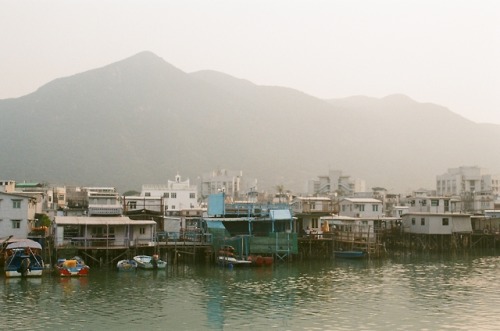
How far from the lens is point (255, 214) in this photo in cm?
6419

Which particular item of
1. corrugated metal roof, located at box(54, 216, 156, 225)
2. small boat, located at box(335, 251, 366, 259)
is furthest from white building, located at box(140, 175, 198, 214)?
corrugated metal roof, located at box(54, 216, 156, 225)

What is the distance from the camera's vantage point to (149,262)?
55.1 metres

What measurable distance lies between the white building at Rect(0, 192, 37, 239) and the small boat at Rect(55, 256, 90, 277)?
910cm

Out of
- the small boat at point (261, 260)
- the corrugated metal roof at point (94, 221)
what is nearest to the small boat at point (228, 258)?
the small boat at point (261, 260)

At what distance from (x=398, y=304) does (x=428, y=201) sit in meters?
49.8

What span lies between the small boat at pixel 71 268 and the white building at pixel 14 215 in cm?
910

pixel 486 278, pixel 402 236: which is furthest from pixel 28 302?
pixel 402 236

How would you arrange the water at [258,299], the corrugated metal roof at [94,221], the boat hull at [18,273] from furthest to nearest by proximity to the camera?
the corrugated metal roof at [94,221] < the boat hull at [18,273] < the water at [258,299]

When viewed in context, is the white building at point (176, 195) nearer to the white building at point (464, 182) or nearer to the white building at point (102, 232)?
the white building at point (102, 232)

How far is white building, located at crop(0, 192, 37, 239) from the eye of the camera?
189 feet

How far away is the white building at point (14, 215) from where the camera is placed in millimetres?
57719

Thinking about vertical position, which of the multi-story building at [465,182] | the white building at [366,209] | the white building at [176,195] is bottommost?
the white building at [366,209]

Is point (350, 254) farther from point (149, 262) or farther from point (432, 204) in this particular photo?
point (432, 204)

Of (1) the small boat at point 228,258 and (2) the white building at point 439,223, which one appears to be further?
(2) the white building at point 439,223
